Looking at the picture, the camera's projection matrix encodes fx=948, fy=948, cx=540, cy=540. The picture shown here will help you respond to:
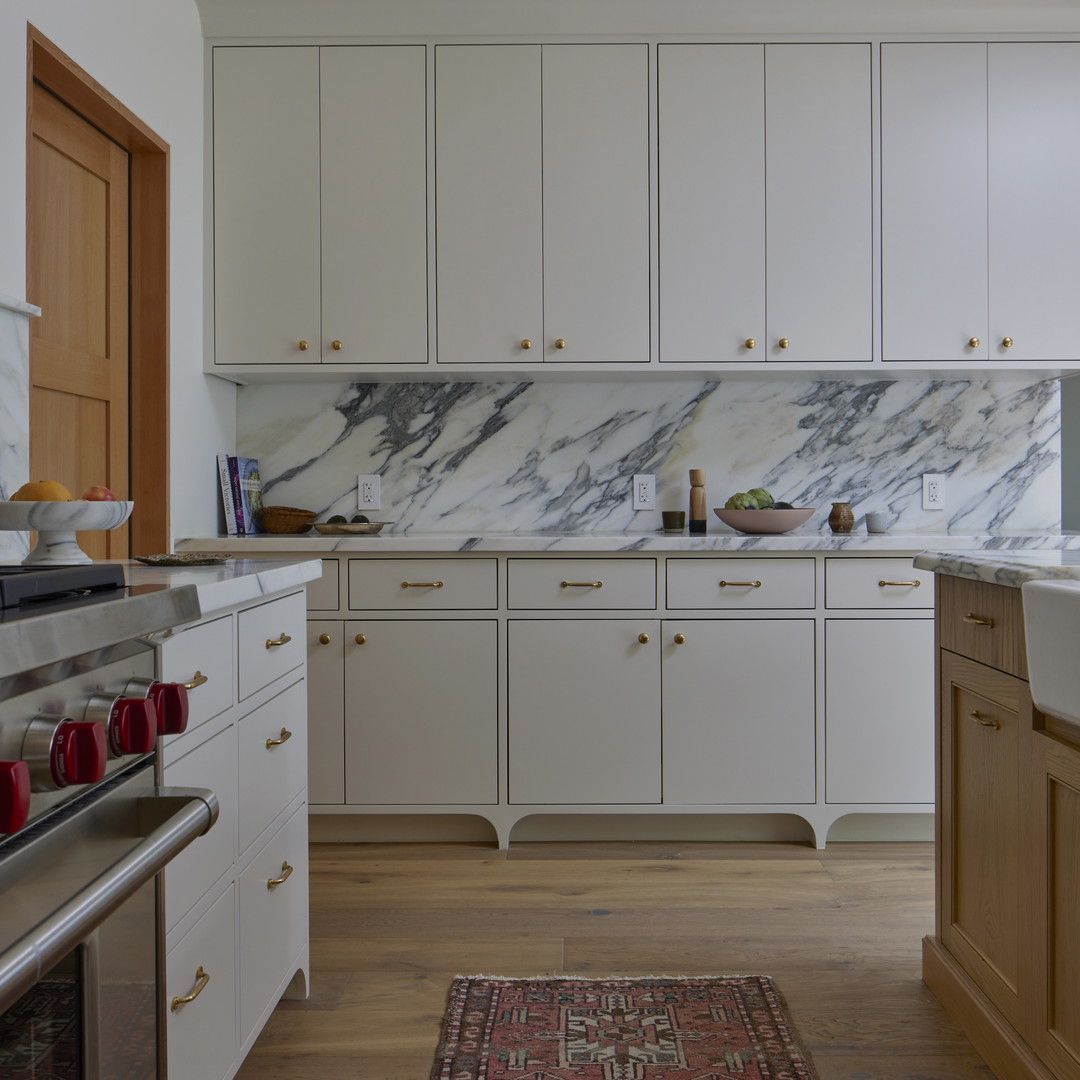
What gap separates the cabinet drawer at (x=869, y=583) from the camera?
2836 mm

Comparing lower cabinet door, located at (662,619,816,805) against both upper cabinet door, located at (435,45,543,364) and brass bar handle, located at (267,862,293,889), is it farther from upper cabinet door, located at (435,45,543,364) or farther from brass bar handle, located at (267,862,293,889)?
brass bar handle, located at (267,862,293,889)

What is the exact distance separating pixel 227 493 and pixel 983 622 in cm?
230

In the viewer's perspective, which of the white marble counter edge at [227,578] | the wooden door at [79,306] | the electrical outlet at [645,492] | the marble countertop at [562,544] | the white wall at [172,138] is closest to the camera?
the white marble counter edge at [227,578]

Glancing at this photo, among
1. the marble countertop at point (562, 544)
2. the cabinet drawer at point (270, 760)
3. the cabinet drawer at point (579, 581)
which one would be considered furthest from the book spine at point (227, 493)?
the cabinet drawer at point (270, 760)

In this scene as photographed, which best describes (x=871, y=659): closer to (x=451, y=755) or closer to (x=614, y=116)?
(x=451, y=755)

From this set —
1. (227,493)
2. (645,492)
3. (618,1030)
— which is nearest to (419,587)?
(227,493)

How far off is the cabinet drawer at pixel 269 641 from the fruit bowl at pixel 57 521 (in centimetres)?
26

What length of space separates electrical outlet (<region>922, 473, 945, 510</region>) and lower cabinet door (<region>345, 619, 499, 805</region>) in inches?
64.3

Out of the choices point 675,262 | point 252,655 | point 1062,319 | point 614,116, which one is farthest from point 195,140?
point 1062,319

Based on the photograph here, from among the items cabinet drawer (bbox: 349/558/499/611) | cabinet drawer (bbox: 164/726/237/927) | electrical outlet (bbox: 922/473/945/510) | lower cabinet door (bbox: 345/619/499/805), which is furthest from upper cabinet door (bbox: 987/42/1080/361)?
cabinet drawer (bbox: 164/726/237/927)

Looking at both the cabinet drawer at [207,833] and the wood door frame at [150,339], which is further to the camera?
the wood door frame at [150,339]

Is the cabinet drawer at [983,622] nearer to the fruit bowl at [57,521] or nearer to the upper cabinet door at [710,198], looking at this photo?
the upper cabinet door at [710,198]

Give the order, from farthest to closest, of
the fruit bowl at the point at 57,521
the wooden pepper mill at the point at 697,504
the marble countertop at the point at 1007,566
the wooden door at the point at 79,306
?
the wooden pepper mill at the point at 697,504 → the wooden door at the point at 79,306 → the marble countertop at the point at 1007,566 → the fruit bowl at the point at 57,521

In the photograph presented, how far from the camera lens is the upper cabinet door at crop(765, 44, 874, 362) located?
2967 mm
